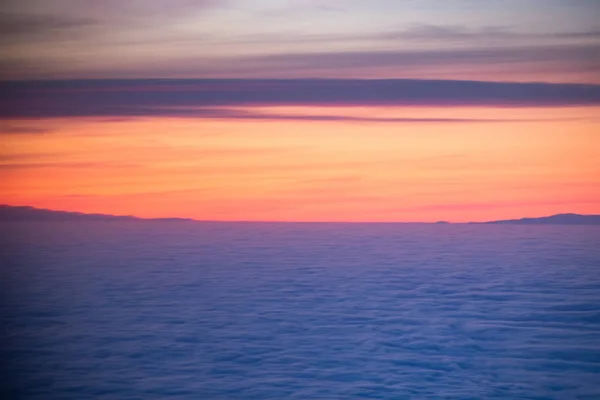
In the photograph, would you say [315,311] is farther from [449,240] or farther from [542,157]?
[449,240]

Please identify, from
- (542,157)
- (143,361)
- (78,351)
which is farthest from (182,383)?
(542,157)

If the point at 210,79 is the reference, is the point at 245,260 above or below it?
below

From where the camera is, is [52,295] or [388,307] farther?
[52,295]

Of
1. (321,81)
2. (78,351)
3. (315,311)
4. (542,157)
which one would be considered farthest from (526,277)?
(78,351)

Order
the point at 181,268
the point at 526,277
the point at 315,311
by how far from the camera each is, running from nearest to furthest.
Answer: the point at 315,311, the point at 526,277, the point at 181,268

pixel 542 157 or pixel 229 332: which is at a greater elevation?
pixel 542 157

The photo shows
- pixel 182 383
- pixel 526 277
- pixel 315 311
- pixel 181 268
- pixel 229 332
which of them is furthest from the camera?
pixel 181 268

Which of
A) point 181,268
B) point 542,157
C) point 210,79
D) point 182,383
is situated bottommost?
point 182,383

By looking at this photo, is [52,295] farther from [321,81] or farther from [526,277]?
[526,277]

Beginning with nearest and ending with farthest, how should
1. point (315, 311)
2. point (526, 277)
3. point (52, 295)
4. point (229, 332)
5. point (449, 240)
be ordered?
point (229, 332) < point (315, 311) < point (52, 295) < point (526, 277) < point (449, 240)
